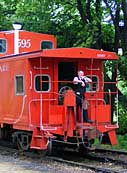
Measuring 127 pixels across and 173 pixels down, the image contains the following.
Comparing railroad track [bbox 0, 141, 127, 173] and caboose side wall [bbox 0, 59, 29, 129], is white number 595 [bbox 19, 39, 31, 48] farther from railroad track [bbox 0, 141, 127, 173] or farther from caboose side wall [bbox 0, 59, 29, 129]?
railroad track [bbox 0, 141, 127, 173]

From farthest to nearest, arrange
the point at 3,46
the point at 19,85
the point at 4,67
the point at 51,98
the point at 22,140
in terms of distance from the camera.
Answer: the point at 3,46, the point at 4,67, the point at 22,140, the point at 19,85, the point at 51,98

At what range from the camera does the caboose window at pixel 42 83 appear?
14477 mm

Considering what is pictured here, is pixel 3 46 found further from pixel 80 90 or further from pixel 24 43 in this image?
pixel 80 90

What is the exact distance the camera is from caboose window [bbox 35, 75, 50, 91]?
14.5 m

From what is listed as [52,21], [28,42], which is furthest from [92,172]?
[52,21]

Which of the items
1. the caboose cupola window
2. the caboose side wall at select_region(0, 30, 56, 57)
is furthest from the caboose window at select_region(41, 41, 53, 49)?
the caboose cupola window

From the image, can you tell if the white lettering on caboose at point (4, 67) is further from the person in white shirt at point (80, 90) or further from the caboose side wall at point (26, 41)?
the person in white shirt at point (80, 90)

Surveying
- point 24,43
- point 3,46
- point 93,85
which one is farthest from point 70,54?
point 3,46

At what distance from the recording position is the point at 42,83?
48.1ft

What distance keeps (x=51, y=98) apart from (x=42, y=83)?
51 centimetres

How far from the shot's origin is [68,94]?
13812 mm

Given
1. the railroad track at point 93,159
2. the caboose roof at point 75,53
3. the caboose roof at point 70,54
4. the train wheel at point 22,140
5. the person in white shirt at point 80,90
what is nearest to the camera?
the railroad track at point 93,159

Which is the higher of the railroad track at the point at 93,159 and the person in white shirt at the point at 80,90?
the person in white shirt at the point at 80,90

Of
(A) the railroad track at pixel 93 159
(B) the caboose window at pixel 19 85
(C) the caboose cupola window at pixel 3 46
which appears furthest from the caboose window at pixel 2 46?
(A) the railroad track at pixel 93 159
